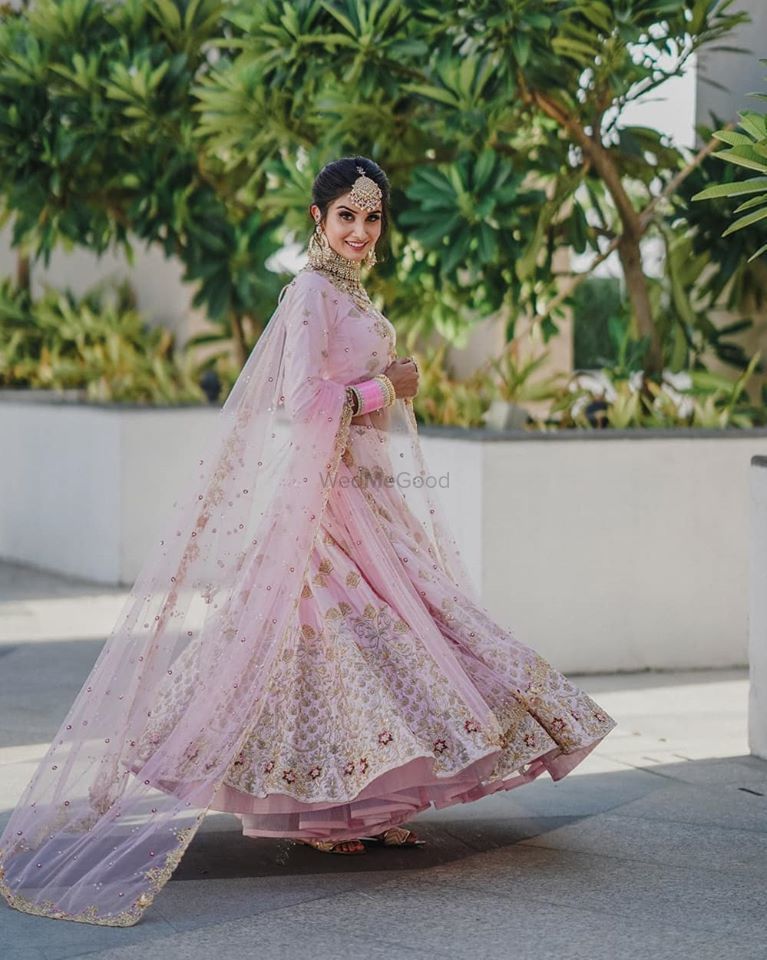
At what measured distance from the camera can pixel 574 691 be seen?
177 inches

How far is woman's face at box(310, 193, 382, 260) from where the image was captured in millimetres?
4586

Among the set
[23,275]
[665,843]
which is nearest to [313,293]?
[665,843]

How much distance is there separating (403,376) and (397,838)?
1.20 metres

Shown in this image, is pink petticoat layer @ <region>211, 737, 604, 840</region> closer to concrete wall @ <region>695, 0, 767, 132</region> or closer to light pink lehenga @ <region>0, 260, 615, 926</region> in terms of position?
light pink lehenga @ <region>0, 260, 615, 926</region>

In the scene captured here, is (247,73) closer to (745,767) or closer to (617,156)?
(617,156)

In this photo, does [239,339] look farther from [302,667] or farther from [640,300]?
[302,667]

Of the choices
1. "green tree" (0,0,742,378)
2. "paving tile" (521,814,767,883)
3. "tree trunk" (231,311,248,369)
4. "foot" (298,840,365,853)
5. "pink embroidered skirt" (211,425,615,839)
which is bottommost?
"paving tile" (521,814,767,883)

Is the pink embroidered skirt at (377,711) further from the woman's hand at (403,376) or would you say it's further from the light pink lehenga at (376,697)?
the woman's hand at (403,376)

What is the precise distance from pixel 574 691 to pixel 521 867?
0.46m

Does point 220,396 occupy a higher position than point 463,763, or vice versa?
point 220,396

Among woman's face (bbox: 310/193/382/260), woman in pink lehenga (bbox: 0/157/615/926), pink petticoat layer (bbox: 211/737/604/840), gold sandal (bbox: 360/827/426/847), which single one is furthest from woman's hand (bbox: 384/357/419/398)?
gold sandal (bbox: 360/827/426/847)

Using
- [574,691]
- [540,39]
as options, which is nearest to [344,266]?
[574,691]

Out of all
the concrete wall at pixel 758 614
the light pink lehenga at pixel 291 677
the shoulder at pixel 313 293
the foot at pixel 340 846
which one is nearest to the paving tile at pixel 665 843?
the light pink lehenga at pixel 291 677

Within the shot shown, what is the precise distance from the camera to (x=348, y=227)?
15.1 ft
